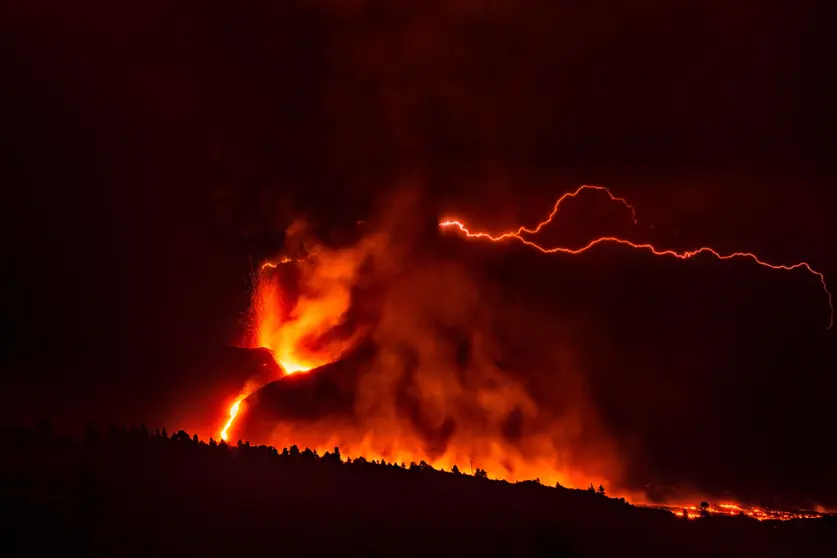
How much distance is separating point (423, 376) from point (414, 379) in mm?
534

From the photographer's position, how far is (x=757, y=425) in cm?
4019

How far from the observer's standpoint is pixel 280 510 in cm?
1778

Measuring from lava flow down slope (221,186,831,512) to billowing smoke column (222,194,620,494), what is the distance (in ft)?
0.20

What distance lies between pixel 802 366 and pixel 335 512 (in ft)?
111

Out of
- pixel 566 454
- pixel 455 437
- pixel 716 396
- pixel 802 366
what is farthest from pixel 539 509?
pixel 802 366

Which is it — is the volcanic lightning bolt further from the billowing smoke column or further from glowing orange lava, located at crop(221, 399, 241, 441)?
glowing orange lava, located at crop(221, 399, 241, 441)

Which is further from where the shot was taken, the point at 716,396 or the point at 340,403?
the point at 716,396

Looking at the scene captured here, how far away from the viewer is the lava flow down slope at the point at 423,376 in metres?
32.8

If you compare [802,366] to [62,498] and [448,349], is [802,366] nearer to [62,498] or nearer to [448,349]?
[448,349]

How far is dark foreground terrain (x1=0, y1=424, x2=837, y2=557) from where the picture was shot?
602 inches

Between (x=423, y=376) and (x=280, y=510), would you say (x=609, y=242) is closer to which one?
(x=423, y=376)

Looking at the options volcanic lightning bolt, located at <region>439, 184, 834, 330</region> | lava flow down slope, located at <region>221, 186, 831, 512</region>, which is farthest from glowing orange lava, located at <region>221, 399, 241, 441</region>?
volcanic lightning bolt, located at <region>439, 184, 834, 330</region>

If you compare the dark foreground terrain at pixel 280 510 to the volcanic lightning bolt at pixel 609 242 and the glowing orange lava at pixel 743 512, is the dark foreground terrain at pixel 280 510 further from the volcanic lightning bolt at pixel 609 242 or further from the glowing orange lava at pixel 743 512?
the volcanic lightning bolt at pixel 609 242

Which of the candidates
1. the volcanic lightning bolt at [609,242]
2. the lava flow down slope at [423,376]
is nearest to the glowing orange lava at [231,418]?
the lava flow down slope at [423,376]
